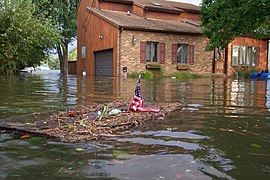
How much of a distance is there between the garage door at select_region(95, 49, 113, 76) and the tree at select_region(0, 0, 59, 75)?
16.7 feet

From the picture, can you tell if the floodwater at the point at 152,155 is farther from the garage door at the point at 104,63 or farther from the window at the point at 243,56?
the window at the point at 243,56

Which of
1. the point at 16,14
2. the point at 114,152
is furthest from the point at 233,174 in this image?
the point at 16,14

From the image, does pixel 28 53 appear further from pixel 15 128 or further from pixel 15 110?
pixel 15 128

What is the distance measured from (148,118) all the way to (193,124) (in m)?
0.51

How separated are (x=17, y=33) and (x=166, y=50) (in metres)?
10.2

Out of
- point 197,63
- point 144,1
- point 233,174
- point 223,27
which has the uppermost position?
point 144,1

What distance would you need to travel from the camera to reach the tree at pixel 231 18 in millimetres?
15039

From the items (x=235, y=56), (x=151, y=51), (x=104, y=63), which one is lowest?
(x=104, y=63)

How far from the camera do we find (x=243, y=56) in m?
26.1

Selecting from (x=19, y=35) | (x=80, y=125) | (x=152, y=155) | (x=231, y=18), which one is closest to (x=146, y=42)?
(x=231, y=18)

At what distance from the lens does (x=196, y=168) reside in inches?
73.5

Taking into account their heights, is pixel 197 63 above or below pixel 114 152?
above

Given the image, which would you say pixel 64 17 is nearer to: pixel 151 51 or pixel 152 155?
pixel 151 51

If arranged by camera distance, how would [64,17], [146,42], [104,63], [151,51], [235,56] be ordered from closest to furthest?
1. [146,42]
2. [151,51]
3. [104,63]
4. [235,56]
5. [64,17]
